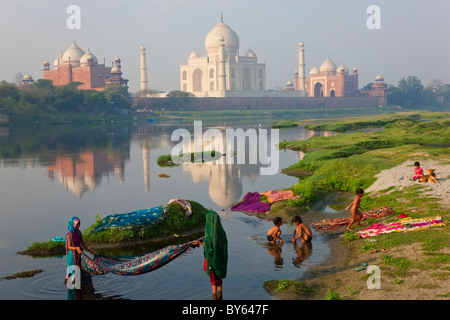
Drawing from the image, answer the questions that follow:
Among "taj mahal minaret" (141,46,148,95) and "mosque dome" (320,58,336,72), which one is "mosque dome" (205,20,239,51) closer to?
"taj mahal minaret" (141,46,148,95)

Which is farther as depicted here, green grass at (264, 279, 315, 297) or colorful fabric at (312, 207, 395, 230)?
colorful fabric at (312, 207, 395, 230)

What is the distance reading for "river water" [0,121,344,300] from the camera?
8023 mm

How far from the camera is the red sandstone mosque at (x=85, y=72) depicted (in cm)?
6869

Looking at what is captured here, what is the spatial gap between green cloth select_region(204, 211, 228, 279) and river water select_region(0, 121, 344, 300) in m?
0.69

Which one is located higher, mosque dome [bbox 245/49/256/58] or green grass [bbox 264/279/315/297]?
mosque dome [bbox 245/49/256/58]

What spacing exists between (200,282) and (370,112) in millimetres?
77770

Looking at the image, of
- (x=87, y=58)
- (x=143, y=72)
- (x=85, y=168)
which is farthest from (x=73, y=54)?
(x=85, y=168)

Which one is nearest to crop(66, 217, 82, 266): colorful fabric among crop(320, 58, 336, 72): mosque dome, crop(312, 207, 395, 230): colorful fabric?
crop(312, 207, 395, 230): colorful fabric

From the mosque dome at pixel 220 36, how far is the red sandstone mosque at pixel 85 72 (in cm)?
1536

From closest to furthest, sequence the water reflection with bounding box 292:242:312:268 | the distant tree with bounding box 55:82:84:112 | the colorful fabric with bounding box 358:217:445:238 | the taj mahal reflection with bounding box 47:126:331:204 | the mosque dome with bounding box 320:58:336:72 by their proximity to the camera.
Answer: the water reflection with bounding box 292:242:312:268 → the colorful fabric with bounding box 358:217:445:238 → the taj mahal reflection with bounding box 47:126:331:204 → the distant tree with bounding box 55:82:84:112 → the mosque dome with bounding box 320:58:336:72

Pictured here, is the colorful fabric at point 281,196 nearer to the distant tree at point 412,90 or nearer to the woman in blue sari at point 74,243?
the woman in blue sari at point 74,243

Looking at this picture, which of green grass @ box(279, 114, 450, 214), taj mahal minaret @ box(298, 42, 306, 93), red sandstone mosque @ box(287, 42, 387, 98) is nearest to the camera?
green grass @ box(279, 114, 450, 214)

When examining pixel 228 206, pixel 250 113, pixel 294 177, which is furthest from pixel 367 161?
pixel 250 113
